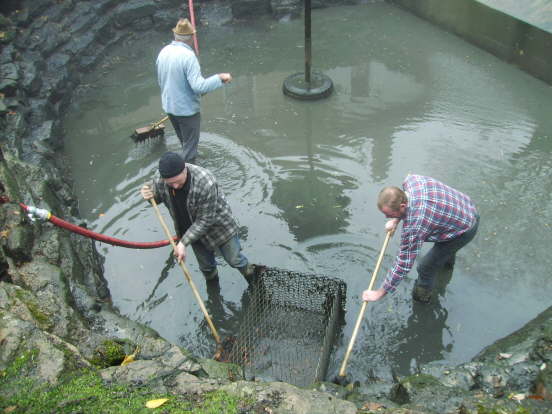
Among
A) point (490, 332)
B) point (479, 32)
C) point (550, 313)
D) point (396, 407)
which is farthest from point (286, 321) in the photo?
point (479, 32)

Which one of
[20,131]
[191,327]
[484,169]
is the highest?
[20,131]

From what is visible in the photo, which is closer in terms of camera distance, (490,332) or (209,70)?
(490,332)

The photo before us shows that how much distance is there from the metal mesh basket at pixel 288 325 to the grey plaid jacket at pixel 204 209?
0.58 m

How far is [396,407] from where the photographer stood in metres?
3.39

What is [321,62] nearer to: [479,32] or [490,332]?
[479,32]

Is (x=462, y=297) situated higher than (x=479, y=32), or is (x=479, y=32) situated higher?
(x=479, y=32)

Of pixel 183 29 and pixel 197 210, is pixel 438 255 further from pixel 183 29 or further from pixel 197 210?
pixel 183 29

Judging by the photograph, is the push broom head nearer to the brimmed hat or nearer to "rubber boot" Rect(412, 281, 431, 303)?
the brimmed hat

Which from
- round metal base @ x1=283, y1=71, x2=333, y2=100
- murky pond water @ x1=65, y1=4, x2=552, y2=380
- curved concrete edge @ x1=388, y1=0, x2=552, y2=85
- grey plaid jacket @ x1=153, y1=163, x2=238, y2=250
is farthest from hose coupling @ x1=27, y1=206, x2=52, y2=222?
curved concrete edge @ x1=388, y1=0, x2=552, y2=85

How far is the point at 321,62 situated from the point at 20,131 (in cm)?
530

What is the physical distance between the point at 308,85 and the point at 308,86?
2 centimetres

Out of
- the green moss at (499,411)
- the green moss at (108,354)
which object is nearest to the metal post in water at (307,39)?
the green moss at (108,354)

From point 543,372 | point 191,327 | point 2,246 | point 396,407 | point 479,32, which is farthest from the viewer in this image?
point 479,32

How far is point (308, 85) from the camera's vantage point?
8125 millimetres
